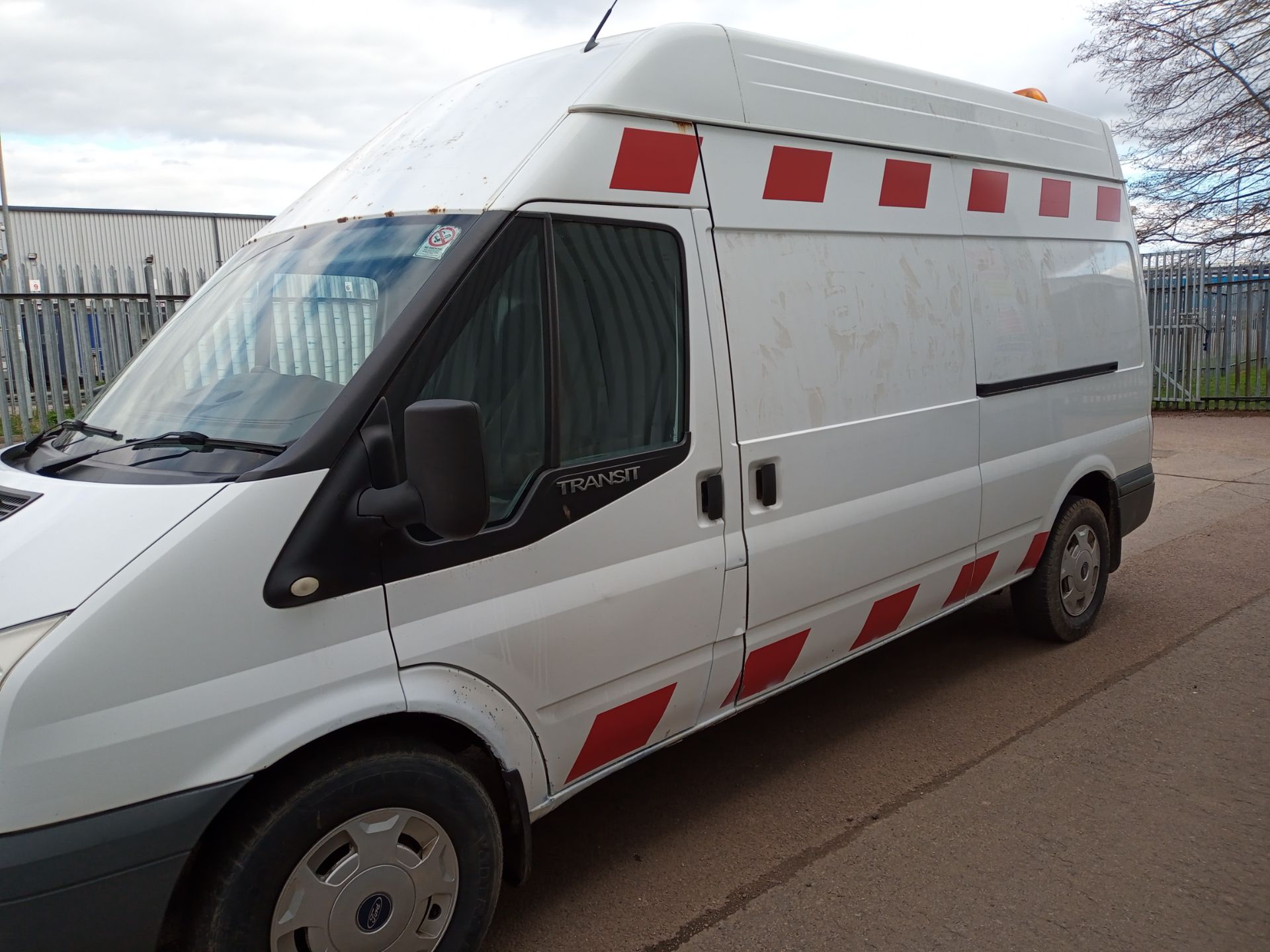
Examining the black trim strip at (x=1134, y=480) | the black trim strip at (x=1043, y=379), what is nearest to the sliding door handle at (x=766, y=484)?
the black trim strip at (x=1043, y=379)

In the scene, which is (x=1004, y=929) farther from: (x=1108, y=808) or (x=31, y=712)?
(x=31, y=712)

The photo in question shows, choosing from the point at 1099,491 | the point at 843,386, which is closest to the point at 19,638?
the point at 843,386

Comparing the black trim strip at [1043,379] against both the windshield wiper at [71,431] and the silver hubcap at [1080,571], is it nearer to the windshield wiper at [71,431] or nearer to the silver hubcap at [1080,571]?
the silver hubcap at [1080,571]

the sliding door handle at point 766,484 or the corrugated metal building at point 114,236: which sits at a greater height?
the corrugated metal building at point 114,236

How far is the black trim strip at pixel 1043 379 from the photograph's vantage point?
4281 mm

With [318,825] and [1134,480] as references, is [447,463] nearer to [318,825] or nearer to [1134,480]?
[318,825]

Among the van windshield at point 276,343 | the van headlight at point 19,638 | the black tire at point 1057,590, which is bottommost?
the black tire at point 1057,590

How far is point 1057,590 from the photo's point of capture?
506 cm

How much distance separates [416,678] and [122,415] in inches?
46.2

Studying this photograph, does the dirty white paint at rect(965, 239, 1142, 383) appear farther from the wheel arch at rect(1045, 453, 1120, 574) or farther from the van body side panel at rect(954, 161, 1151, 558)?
the wheel arch at rect(1045, 453, 1120, 574)

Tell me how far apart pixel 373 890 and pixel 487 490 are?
1.00 m

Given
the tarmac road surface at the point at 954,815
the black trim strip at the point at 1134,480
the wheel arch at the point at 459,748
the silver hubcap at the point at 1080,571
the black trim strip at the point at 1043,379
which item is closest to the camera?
the wheel arch at the point at 459,748

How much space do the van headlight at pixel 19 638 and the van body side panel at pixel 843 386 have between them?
6.47 ft

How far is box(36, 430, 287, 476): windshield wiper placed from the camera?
7.65ft
